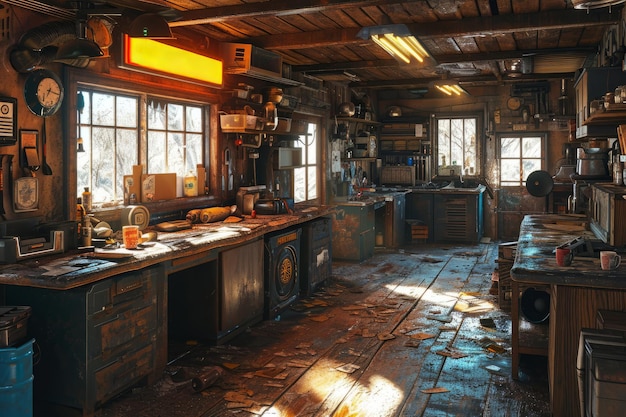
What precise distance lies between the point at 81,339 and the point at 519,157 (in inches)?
375

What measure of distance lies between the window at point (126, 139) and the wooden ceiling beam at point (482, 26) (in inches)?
52.8

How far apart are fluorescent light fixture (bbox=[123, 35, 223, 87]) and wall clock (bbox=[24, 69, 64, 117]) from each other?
0.69 metres

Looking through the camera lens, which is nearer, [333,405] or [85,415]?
[85,415]

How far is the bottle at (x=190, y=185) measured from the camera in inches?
222

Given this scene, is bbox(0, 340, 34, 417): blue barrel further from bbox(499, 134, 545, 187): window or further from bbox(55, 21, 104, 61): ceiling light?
bbox(499, 134, 545, 187): window

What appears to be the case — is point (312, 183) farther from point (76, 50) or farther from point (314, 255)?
point (76, 50)

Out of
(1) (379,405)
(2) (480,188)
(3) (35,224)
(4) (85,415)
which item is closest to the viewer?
(4) (85,415)

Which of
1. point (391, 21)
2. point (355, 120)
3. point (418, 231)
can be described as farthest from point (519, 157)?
point (391, 21)

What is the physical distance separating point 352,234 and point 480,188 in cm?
339

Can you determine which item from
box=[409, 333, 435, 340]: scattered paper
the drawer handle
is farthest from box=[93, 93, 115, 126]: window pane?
box=[409, 333, 435, 340]: scattered paper

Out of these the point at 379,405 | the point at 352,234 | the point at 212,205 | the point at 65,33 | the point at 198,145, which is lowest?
the point at 379,405

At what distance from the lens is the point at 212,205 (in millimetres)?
6008

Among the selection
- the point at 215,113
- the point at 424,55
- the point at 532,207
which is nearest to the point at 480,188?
the point at 532,207

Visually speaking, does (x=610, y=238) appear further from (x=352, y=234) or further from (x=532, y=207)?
(x=532, y=207)
